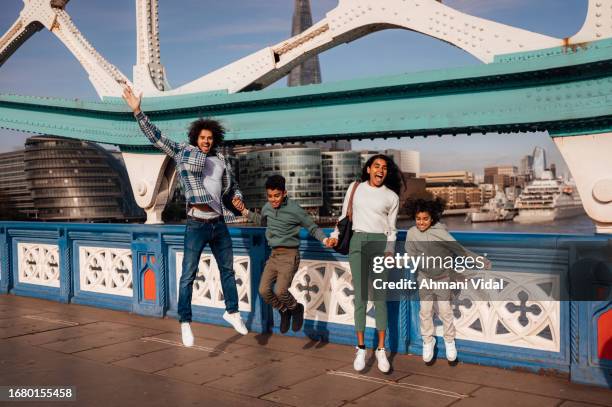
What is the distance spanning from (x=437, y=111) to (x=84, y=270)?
596 cm

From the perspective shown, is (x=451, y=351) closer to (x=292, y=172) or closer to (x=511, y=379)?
(x=511, y=379)

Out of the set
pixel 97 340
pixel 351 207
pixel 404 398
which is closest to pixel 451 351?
pixel 404 398

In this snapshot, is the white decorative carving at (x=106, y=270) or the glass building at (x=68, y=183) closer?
the white decorative carving at (x=106, y=270)

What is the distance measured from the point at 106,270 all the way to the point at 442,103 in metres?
5.73

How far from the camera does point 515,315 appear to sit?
4.69 m

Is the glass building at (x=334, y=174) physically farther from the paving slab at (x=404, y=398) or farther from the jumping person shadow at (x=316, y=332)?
the paving slab at (x=404, y=398)

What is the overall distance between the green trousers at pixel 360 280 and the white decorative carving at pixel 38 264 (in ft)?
19.3

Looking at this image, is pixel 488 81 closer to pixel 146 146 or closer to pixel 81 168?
pixel 146 146

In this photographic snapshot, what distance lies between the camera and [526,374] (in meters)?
4.48

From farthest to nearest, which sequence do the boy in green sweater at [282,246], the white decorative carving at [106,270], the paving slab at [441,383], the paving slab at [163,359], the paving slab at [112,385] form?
1. the white decorative carving at [106,270]
2. the boy in green sweater at [282,246]
3. the paving slab at [163,359]
4. the paving slab at [441,383]
5. the paving slab at [112,385]

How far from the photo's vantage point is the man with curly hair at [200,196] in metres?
5.06

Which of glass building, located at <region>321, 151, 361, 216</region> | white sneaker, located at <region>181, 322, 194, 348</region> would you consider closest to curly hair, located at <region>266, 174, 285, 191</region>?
white sneaker, located at <region>181, 322, 194, 348</region>

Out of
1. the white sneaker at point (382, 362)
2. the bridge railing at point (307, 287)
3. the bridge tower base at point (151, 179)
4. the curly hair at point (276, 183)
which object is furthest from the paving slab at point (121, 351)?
the bridge tower base at point (151, 179)

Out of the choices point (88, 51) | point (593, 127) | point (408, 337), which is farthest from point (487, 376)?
point (88, 51)
